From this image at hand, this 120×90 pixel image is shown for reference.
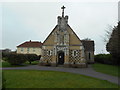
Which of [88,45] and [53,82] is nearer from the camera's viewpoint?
[53,82]

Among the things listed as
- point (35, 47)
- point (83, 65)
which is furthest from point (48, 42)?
point (35, 47)

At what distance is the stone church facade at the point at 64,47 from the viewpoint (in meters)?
23.4

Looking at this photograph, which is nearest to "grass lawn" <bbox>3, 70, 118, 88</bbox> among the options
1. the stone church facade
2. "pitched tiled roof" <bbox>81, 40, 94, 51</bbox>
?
the stone church facade

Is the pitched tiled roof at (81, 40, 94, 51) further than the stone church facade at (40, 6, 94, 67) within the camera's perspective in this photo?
Yes

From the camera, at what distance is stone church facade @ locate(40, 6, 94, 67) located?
23.4 metres

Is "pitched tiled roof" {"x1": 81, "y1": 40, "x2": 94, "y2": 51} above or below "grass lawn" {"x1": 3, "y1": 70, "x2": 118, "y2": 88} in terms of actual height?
above

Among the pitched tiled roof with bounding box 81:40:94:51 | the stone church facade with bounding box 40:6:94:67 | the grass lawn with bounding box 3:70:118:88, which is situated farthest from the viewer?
the pitched tiled roof with bounding box 81:40:94:51

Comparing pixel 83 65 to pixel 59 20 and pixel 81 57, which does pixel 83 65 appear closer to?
pixel 81 57

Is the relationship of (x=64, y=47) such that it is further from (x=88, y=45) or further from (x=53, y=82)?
(x=88, y=45)

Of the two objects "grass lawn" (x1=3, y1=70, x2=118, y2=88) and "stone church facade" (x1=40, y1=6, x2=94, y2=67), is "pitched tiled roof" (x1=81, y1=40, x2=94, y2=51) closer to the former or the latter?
"stone church facade" (x1=40, y1=6, x2=94, y2=67)

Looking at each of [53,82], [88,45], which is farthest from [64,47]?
[88,45]

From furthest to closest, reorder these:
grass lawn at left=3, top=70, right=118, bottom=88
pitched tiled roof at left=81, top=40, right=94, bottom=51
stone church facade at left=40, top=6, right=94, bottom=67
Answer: pitched tiled roof at left=81, top=40, right=94, bottom=51, stone church facade at left=40, top=6, right=94, bottom=67, grass lawn at left=3, top=70, right=118, bottom=88

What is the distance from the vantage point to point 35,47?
51.3 meters

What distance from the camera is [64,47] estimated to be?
2377cm
